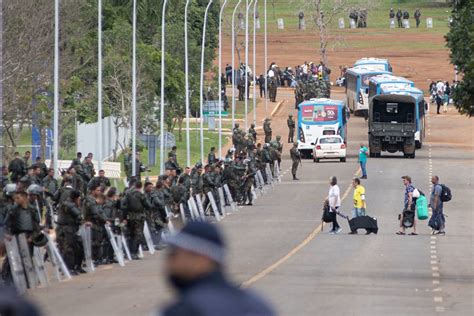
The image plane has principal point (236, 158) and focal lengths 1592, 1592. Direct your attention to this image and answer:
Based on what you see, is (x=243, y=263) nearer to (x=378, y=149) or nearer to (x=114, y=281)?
(x=114, y=281)

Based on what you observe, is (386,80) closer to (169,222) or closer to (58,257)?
→ (169,222)

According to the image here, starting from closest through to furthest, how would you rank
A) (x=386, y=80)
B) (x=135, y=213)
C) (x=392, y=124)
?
1. (x=135, y=213)
2. (x=392, y=124)
3. (x=386, y=80)

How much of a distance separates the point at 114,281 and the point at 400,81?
5651 cm

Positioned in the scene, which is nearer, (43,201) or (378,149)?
(43,201)

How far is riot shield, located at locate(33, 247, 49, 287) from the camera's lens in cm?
2589

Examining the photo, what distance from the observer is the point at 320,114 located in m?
76.0

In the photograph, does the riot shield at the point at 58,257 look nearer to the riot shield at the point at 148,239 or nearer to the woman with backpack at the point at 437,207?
the riot shield at the point at 148,239

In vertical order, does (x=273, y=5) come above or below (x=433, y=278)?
above

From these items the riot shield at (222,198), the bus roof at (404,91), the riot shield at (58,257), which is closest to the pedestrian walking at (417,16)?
the bus roof at (404,91)

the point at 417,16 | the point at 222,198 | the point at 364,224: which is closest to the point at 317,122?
the point at 222,198

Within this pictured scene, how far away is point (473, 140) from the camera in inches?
3300

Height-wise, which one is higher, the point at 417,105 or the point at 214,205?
the point at 417,105

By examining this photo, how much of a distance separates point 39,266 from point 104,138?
1551 inches

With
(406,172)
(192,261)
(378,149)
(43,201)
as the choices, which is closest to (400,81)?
(378,149)
